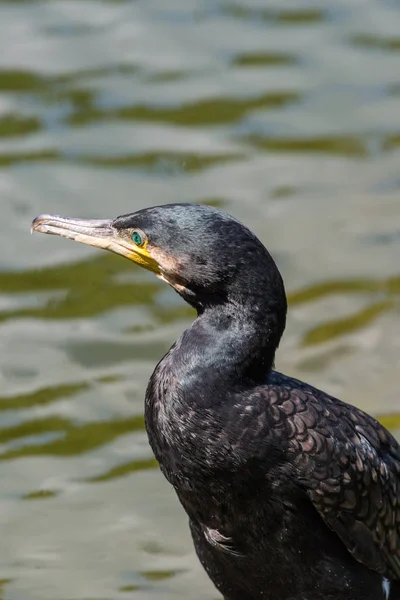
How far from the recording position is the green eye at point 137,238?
20.6 ft

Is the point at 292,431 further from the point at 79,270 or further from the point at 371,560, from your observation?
the point at 79,270

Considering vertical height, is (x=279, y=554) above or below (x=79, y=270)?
below

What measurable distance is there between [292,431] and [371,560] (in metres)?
0.82

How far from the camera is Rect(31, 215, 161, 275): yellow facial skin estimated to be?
631cm

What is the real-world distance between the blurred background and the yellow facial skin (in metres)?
1.94

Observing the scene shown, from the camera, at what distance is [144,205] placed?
10.5 metres

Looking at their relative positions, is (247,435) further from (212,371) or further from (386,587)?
Result: (386,587)

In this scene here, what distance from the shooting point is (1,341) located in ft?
30.1

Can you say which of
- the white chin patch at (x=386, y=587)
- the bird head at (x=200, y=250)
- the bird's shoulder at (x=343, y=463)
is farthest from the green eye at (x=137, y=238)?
the white chin patch at (x=386, y=587)

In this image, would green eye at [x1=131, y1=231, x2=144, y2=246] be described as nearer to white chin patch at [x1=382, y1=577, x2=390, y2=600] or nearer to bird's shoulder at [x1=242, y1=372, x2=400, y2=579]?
bird's shoulder at [x1=242, y1=372, x2=400, y2=579]

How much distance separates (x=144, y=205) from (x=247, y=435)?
15.2ft

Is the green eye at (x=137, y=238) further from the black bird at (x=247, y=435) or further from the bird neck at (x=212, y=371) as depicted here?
the bird neck at (x=212, y=371)

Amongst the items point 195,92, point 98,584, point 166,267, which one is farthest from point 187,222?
point 195,92

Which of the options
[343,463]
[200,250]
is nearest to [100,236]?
[200,250]
